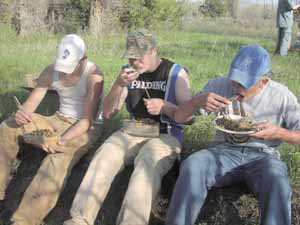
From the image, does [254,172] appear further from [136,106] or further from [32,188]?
[32,188]

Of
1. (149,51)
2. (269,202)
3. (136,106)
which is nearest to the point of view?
(269,202)

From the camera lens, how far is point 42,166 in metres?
3.91


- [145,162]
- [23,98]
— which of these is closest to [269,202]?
[145,162]

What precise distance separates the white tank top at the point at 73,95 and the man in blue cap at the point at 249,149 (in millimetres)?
1087

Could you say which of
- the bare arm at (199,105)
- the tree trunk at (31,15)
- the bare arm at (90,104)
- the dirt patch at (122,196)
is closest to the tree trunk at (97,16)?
the tree trunk at (31,15)

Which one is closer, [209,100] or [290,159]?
[209,100]

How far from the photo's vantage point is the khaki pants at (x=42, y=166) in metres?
3.74

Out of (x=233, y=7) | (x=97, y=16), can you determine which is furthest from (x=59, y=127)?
(x=233, y=7)

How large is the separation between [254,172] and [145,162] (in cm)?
76

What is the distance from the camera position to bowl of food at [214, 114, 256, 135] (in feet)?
10.1

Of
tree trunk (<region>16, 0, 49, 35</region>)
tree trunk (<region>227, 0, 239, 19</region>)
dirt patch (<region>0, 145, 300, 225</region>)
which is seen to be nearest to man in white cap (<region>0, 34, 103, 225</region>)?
dirt patch (<region>0, 145, 300, 225</region>)

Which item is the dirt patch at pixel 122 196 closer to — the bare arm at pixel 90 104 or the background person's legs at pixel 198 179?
the background person's legs at pixel 198 179

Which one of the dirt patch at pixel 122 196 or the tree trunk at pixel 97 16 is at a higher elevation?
the tree trunk at pixel 97 16

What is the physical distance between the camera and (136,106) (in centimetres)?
400
